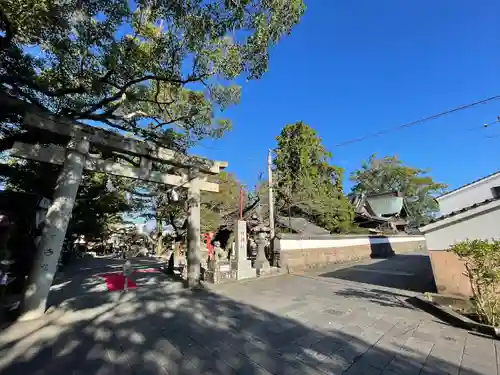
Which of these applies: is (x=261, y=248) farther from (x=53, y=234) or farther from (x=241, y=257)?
(x=53, y=234)

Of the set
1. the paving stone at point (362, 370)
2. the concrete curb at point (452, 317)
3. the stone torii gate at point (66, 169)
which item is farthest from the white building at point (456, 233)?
the stone torii gate at point (66, 169)

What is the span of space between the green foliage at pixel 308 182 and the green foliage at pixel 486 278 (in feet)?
41.5

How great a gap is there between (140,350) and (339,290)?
6443 mm

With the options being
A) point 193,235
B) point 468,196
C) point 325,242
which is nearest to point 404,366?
point 193,235

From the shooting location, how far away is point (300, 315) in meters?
5.60

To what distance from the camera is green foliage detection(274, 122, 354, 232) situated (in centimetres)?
1898

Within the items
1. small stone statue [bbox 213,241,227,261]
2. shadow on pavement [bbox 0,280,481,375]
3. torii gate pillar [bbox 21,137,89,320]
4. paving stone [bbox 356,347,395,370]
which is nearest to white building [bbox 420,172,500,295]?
shadow on pavement [bbox 0,280,481,375]

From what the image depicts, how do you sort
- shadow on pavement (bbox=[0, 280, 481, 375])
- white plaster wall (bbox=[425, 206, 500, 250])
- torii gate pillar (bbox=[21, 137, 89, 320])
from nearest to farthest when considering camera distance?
shadow on pavement (bbox=[0, 280, 481, 375]), torii gate pillar (bbox=[21, 137, 89, 320]), white plaster wall (bbox=[425, 206, 500, 250])

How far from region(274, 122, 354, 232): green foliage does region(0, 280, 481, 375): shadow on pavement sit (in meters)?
12.9

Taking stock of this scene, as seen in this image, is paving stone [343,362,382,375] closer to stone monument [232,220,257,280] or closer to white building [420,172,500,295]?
white building [420,172,500,295]

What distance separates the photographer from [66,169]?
6039 mm

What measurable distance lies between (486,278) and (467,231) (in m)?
2.73

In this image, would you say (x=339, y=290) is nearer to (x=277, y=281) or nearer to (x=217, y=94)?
(x=277, y=281)

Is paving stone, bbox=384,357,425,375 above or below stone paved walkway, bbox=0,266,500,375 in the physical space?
below
